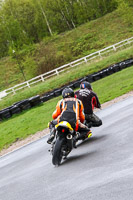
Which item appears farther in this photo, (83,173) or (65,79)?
(65,79)

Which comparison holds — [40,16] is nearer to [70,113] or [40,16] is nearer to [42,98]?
[42,98]

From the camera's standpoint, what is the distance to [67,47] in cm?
5469

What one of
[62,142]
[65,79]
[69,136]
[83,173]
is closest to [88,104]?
[69,136]

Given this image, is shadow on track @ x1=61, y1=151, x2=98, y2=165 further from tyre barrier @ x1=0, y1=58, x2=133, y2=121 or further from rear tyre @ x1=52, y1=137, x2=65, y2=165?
tyre barrier @ x1=0, y1=58, x2=133, y2=121

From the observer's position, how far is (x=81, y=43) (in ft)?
202

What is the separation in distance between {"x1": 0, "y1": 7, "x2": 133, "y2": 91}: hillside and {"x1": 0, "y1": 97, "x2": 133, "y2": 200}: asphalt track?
127 ft

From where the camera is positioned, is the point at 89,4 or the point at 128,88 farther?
the point at 89,4

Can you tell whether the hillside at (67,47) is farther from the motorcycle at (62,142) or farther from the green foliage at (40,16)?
the motorcycle at (62,142)

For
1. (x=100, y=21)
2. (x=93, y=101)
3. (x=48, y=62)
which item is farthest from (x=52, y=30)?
(x=93, y=101)

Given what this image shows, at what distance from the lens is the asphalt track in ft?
16.9

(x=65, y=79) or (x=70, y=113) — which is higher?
(x=70, y=113)

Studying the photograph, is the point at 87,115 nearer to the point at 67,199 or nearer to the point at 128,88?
the point at 67,199

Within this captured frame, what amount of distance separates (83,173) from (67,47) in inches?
1936

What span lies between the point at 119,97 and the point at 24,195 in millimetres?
11662
